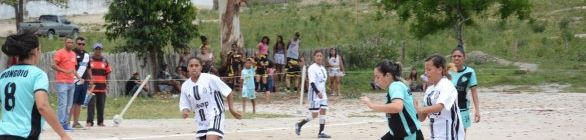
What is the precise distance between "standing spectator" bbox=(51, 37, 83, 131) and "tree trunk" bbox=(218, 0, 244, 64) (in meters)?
16.6

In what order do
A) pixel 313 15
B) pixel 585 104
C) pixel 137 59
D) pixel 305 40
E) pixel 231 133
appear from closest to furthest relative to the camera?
1. pixel 231 133
2. pixel 585 104
3. pixel 137 59
4. pixel 305 40
5. pixel 313 15

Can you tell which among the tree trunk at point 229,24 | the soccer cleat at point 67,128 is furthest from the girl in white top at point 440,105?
the tree trunk at point 229,24

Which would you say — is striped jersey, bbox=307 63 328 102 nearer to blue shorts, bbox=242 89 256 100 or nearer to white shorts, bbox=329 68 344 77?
blue shorts, bbox=242 89 256 100

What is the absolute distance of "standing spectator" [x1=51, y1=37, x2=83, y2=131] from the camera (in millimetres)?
16797

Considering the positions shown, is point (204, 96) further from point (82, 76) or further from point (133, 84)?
point (133, 84)

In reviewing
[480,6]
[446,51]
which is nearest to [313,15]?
[446,51]

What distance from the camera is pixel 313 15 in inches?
2174

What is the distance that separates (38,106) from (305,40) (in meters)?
37.3

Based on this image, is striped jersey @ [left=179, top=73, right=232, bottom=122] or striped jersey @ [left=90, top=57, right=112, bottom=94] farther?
striped jersey @ [left=90, top=57, right=112, bottom=94]

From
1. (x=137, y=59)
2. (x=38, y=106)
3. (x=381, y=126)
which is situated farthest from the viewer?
(x=137, y=59)

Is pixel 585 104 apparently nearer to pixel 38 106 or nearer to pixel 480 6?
pixel 480 6

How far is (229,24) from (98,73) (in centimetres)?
1546

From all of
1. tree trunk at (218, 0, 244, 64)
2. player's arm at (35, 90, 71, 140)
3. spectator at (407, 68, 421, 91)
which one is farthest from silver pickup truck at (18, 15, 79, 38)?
player's arm at (35, 90, 71, 140)

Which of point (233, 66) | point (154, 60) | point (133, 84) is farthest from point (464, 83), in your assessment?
point (154, 60)
